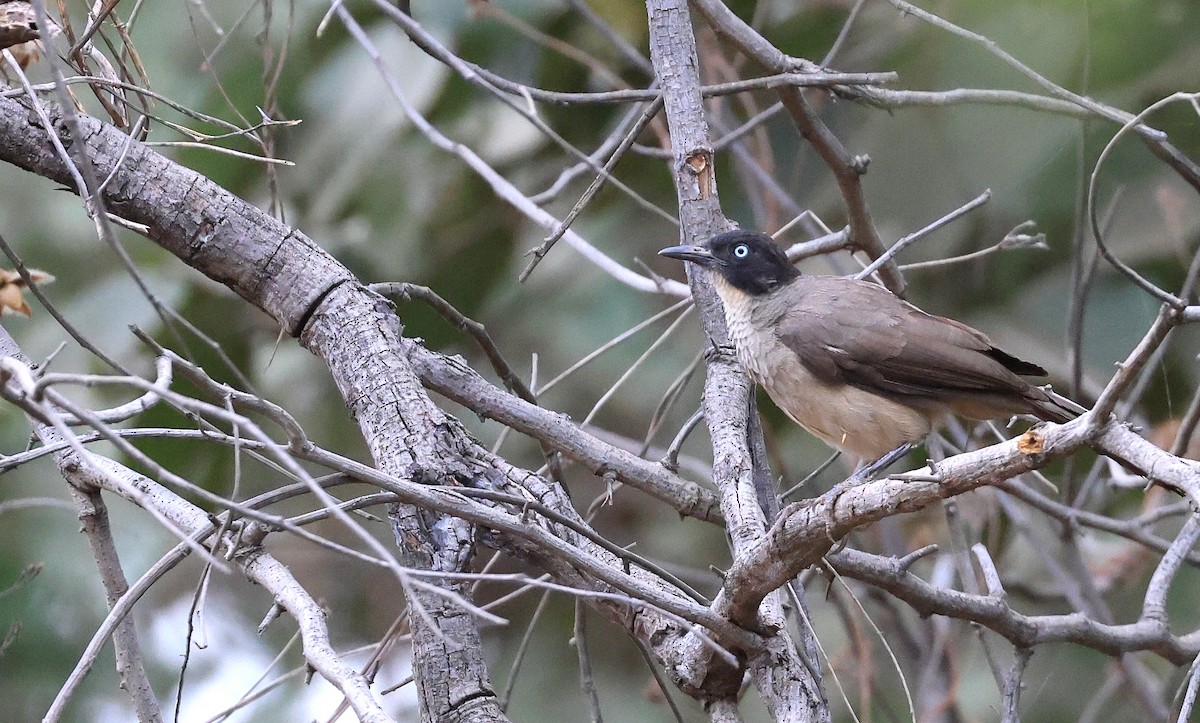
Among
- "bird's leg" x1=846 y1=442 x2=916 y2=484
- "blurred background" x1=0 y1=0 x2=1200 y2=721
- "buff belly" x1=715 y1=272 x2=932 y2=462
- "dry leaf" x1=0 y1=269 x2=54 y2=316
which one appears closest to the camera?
"dry leaf" x1=0 y1=269 x2=54 y2=316

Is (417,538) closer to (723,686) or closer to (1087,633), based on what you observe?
(723,686)

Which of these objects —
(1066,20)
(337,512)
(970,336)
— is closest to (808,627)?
(970,336)

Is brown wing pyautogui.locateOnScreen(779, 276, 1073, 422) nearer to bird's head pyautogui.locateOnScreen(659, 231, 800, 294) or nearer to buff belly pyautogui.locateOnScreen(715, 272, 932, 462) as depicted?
buff belly pyautogui.locateOnScreen(715, 272, 932, 462)

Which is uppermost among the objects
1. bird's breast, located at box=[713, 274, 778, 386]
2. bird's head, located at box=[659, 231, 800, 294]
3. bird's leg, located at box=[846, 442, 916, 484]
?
bird's head, located at box=[659, 231, 800, 294]

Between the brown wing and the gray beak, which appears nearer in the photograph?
the brown wing

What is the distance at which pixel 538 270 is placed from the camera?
6.67 meters

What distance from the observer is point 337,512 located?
1.83 meters

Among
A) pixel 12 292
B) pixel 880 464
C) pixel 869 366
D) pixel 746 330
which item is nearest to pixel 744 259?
pixel 746 330

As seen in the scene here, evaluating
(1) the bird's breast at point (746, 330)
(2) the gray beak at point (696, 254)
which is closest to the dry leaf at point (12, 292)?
(2) the gray beak at point (696, 254)

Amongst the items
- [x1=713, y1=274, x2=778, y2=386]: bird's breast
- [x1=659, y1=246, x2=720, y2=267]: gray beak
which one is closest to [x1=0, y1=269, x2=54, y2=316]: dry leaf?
[x1=659, y1=246, x2=720, y2=267]: gray beak

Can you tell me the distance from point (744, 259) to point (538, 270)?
9.17ft

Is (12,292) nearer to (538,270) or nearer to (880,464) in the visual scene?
(880,464)

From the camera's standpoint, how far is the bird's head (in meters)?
3.84

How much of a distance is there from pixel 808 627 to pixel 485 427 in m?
3.72
